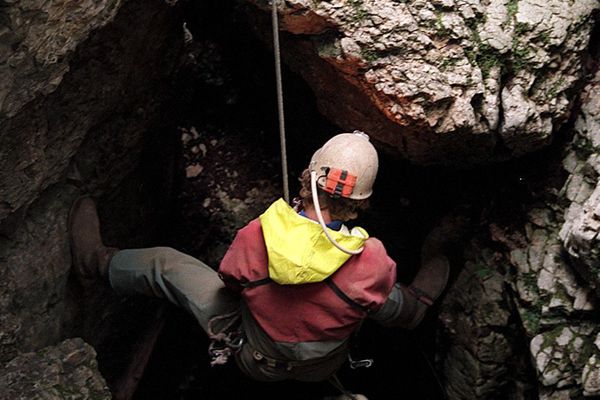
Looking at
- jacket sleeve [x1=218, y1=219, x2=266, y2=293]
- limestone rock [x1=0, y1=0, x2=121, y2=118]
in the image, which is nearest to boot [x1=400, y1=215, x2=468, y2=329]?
jacket sleeve [x1=218, y1=219, x2=266, y2=293]

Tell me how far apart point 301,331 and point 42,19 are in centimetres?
150

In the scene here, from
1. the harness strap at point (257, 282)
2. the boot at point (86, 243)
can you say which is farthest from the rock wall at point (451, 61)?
the boot at point (86, 243)

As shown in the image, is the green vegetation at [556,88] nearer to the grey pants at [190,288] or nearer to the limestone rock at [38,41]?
the grey pants at [190,288]

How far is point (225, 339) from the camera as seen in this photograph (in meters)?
3.09

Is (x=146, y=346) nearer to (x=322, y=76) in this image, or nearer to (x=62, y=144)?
(x=62, y=144)

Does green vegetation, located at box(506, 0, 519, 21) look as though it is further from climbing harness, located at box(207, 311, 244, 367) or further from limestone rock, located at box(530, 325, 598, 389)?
climbing harness, located at box(207, 311, 244, 367)

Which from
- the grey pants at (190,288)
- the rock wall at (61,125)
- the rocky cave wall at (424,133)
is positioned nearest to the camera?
the rock wall at (61,125)

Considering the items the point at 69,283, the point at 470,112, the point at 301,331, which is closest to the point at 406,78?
the point at 470,112

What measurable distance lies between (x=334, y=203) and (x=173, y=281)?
935 mm

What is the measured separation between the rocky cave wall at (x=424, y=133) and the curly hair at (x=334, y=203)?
527mm

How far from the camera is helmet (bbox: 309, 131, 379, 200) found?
103 inches

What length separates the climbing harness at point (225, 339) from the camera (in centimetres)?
309

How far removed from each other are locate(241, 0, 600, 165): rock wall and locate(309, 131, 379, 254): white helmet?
0.43 metres

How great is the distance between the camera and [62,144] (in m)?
2.86
